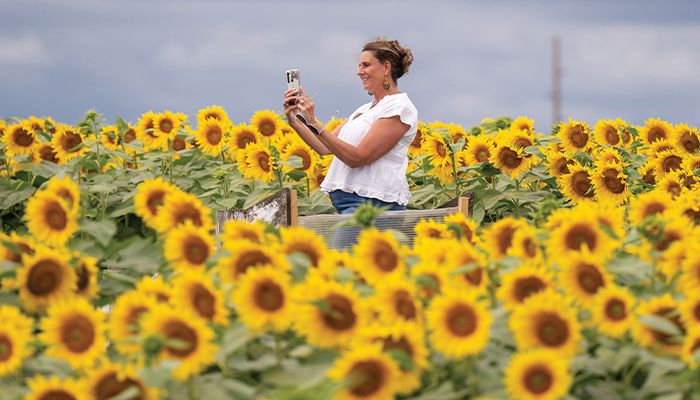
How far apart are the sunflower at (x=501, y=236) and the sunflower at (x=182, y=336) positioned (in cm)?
102

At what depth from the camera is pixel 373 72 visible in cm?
617

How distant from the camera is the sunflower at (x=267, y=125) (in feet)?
23.9

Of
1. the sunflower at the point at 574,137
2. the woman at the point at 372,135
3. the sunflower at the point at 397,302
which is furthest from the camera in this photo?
the sunflower at the point at 574,137

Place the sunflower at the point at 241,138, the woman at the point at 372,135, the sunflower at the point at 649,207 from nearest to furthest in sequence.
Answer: the sunflower at the point at 649,207 → the woman at the point at 372,135 → the sunflower at the point at 241,138

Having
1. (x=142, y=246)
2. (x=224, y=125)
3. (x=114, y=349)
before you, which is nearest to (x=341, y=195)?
(x=224, y=125)

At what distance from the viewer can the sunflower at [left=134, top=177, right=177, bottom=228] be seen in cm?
346

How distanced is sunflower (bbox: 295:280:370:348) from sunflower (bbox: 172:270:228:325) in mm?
237

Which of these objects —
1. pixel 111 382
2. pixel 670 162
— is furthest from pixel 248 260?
pixel 670 162

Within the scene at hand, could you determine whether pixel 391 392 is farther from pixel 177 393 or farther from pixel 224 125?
pixel 224 125

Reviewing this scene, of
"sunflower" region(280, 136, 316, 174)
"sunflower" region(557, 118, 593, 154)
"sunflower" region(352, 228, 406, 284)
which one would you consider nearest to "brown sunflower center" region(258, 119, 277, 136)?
"sunflower" region(280, 136, 316, 174)

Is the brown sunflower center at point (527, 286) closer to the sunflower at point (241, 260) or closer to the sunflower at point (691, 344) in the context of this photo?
the sunflower at point (691, 344)

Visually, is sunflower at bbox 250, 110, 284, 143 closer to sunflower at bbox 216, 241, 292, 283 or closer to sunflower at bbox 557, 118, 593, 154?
sunflower at bbox 557, 118, 593, 154

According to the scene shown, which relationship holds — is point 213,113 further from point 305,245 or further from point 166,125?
point 305,245

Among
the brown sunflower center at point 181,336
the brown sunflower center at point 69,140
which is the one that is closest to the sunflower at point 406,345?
the brown sunflower center at point 181,336
